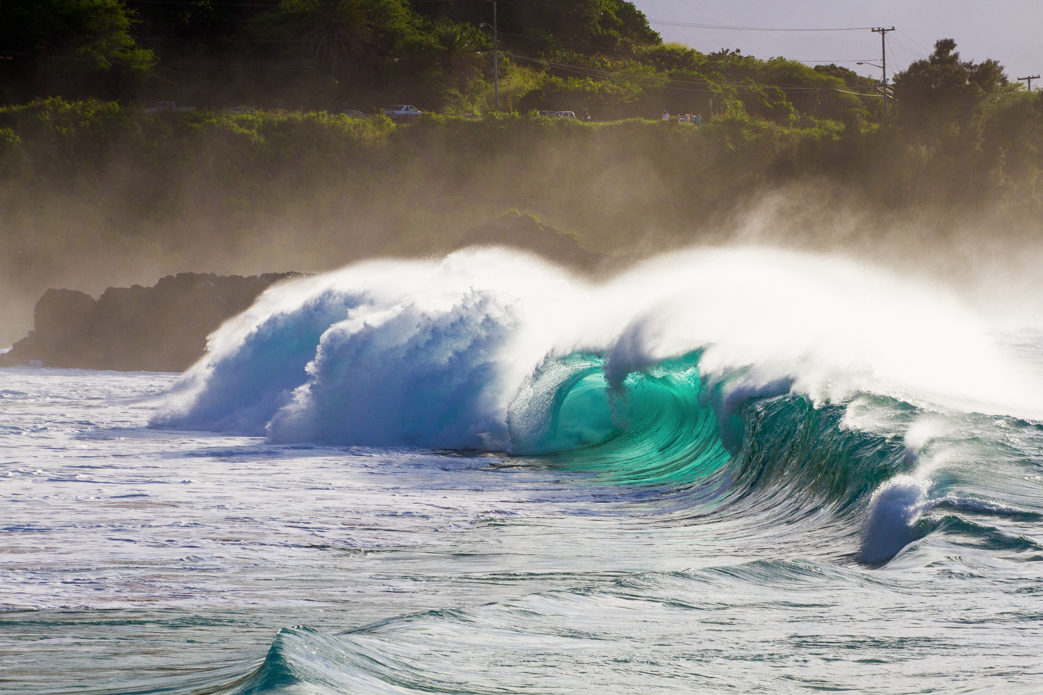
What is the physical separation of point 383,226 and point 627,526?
39708 millimetres

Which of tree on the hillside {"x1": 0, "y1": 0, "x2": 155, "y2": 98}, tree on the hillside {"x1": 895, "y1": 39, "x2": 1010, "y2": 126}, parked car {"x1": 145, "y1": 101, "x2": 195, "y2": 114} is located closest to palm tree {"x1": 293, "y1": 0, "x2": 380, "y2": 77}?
parked car {"x1": 145, "y1": 101, "x2": 195, "y2": 114}

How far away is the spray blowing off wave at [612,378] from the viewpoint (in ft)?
26.5

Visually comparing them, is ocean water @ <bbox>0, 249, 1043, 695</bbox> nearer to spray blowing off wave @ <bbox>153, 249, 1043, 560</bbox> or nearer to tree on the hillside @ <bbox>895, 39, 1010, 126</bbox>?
spray blowing off wave @ <bbox>153, 249, 1043, 560</bbox>

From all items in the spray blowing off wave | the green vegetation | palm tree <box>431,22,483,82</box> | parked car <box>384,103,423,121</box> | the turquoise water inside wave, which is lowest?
the turquoise water inside wave

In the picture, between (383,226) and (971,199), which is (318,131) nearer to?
(383,226)

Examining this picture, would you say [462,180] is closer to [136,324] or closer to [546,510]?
[136,324]

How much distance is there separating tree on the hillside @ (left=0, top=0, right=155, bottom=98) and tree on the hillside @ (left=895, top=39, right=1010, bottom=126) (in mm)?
39748

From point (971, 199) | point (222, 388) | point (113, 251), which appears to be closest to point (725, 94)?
point (971, 199)

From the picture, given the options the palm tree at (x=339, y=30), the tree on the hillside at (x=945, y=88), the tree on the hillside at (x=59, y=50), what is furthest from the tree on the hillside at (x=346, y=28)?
the tree on the hillside at (x=945, y=88)

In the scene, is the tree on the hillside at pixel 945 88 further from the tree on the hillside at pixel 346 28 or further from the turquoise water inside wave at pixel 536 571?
the turquoise water inside wave at pixel 536 571

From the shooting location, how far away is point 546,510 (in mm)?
7660

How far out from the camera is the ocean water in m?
3.64

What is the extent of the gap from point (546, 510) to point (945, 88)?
47.4 m

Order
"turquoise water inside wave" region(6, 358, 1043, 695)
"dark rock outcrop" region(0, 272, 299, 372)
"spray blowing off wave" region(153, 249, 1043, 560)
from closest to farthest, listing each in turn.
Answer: "turquoise water inside wave" region(6, 358, 1043, 695)
"spray blowing off wave" region(153, 249, 1043, 560)
"dark rock outcrop" region(0, 272, 299, 372)
